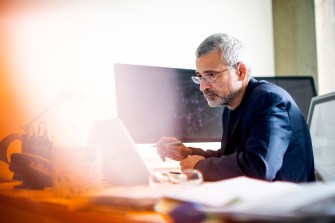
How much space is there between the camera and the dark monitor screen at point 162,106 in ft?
5.00

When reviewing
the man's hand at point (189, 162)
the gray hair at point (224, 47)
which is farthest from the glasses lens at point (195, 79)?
the man's hand at point (189, 162)

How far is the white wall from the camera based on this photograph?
1.56 m

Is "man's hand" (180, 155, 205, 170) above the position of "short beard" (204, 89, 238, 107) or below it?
below

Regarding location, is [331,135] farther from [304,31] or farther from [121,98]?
[304,31]

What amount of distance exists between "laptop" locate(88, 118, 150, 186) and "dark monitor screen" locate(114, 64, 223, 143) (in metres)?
0.39

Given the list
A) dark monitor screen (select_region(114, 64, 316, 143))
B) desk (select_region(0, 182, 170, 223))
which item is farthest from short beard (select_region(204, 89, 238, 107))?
desk (select_region(0, 182, 170, 223))

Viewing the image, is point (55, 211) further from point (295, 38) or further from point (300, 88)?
point (295, 38)

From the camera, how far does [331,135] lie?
1.66 metres

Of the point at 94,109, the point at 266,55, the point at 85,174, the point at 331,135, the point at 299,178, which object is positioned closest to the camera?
the point at 85,174

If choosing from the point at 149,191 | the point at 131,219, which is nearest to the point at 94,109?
the point at 149,191

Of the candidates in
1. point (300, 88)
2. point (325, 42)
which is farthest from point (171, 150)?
point (325, 42)

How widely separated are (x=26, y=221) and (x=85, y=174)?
37 centimetres

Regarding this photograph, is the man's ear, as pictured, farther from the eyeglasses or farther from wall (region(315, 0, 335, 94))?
wall (region(315, 0, 335, 94))

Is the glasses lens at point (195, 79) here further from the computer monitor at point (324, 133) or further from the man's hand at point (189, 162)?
the computer monitor at point (324, 133)
